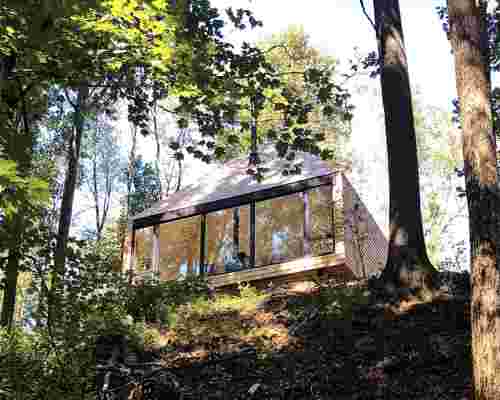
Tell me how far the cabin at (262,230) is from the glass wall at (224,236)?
0.03 m

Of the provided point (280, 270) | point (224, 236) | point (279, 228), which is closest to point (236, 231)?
point (279, 228)

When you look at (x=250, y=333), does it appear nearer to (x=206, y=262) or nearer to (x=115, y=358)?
(x=115, y=358)

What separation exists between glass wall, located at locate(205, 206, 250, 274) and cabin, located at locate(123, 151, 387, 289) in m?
0.03

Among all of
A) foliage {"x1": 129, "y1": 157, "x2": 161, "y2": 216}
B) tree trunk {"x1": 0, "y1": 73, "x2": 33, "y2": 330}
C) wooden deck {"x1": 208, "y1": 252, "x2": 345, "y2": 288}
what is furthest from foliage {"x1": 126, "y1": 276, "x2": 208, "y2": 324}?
foliage {"x1": 129, "y1": 157, "x2": 161, "y2": 216}

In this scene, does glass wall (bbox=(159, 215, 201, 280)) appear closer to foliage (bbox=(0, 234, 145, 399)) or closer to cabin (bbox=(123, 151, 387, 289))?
cabin (bbox=(123, 151, 387, 289))

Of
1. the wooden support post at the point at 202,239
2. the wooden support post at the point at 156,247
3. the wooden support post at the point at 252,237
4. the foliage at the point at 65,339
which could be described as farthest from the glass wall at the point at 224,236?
the foliage at the point at 65,339

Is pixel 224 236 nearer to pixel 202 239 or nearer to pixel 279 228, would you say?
pixel 202 239

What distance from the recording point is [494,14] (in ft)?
43.2

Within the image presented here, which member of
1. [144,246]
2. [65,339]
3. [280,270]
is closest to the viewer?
[65,339]

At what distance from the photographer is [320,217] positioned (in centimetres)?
1812

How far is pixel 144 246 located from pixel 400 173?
1208 cm

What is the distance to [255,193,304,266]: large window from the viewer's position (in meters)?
19.0

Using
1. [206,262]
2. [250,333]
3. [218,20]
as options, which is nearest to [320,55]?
[206,262]

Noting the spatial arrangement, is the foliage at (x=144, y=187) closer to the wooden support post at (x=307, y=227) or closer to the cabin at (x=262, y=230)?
the cabin at (x=262, y=230)
